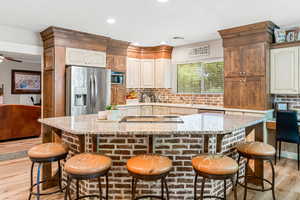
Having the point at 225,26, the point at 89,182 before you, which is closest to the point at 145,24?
the point at 225,26

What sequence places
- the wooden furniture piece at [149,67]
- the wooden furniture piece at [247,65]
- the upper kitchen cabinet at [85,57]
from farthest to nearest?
1. the wooden furniture piece at [149,67]
2. the upper kitchen cabinet at [85,57]
3. the wooden furniture piece at [247,65]

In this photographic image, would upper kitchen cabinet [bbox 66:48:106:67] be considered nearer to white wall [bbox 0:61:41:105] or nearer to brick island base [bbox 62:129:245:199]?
brick island base [bbox 62:129:245:199]

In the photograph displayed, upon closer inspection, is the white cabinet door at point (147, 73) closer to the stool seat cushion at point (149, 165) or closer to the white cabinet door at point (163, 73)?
the white cabinet door at point (163, 73)

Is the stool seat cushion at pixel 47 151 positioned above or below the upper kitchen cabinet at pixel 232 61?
below

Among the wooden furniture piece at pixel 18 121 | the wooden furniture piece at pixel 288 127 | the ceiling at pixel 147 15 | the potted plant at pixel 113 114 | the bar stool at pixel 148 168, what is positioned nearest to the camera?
the bar stool at pixel 148 168

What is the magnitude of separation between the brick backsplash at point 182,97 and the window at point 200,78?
139 mm

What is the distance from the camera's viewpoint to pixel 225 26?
13.7 ft

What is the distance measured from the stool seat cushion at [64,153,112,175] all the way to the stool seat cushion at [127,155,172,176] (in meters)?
0.23

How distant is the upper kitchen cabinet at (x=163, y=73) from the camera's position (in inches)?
241

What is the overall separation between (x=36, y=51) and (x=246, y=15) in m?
4.29

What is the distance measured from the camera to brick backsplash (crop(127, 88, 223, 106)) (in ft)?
17.6

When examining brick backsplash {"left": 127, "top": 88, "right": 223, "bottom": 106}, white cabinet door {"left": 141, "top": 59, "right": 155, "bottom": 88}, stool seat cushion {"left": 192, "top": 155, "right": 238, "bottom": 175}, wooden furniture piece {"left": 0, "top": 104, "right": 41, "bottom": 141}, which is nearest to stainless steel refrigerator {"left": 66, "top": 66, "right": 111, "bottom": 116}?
white cabinet door {"left": 141, "top": 59, "right": 155, "bottom": 88}

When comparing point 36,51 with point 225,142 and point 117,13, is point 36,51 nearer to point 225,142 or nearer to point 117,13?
point 117,13

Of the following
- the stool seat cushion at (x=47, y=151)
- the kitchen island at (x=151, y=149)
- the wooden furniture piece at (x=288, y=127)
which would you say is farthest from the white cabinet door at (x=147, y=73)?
the stool seat cushion at (x=47, y=151)
